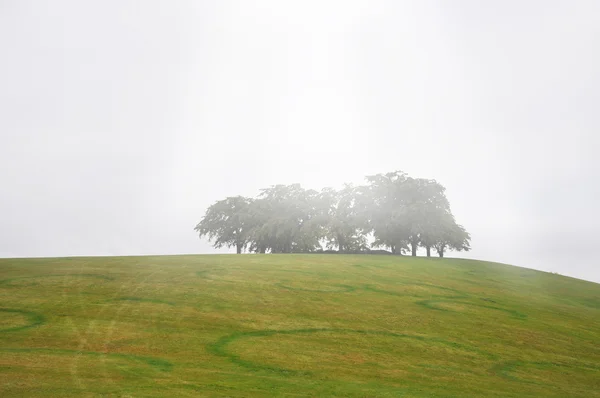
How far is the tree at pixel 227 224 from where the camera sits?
8412cm

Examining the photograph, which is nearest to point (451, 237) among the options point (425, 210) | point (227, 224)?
point (425, 210)

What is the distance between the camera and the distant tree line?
65.4 meters

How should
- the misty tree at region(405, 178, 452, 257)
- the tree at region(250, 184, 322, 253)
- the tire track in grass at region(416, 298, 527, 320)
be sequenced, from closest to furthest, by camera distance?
the tire track in grass at region(416, 298, 527, 320) < the misty tree at region(405, 178, 452, 257) < the tree at region(250, 184, 322, 253)

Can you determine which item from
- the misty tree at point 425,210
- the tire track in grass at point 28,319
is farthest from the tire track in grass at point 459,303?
the misty tree at point 425,210

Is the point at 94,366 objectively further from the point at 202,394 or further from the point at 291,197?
the point at 291,197

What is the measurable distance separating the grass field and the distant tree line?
25.2 metres

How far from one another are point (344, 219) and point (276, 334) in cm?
5125

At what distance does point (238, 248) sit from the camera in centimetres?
8562

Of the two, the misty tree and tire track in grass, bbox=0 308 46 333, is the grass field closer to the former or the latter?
tire track in grass, bbox=0 308 46 333

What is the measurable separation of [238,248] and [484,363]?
6860 cm

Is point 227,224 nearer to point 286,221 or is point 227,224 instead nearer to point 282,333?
point 286,221

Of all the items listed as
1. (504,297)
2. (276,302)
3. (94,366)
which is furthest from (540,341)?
(94,366)

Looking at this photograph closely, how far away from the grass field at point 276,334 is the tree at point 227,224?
4355 centimetres

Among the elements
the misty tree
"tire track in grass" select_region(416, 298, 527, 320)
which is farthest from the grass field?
the misty tree
